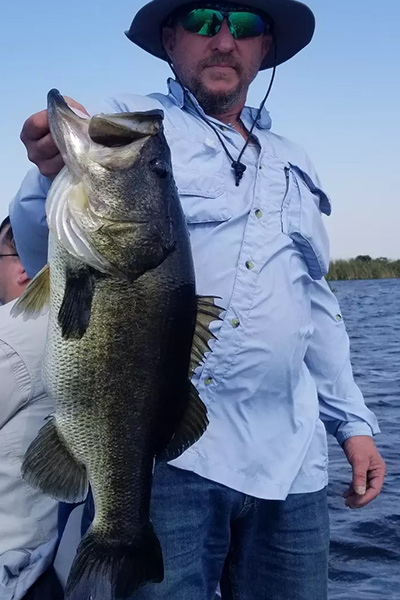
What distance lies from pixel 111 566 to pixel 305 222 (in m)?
1.60

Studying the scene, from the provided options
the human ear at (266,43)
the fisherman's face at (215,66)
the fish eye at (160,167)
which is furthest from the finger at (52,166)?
the human ear at (266,43)

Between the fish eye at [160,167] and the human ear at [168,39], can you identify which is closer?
the fish eye at [160,167]

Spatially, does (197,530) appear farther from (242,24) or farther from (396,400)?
(396,400)

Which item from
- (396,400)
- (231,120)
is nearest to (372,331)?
(396,400)

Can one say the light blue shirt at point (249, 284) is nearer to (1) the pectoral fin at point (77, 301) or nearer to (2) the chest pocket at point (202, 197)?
(2) the chest pocket at point (202, 197)

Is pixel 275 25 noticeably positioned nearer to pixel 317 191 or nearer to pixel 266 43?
pixel 266 43

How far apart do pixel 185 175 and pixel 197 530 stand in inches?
52.1

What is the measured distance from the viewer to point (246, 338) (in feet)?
10.3

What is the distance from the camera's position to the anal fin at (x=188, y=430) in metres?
2.70

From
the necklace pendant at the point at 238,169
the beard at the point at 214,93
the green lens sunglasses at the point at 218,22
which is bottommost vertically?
the necklace pendant at the point at 238,169

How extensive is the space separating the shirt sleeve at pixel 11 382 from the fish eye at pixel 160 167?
1.05 m

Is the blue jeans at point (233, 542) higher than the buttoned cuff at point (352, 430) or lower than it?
lower

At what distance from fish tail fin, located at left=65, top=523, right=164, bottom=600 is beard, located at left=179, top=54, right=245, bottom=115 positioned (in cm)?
176

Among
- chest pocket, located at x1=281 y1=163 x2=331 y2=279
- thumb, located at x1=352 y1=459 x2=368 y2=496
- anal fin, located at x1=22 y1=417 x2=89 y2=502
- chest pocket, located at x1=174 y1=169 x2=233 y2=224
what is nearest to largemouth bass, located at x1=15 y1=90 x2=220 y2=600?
anal fin, located at x1=22 y1=417 x2=89 y2=502
